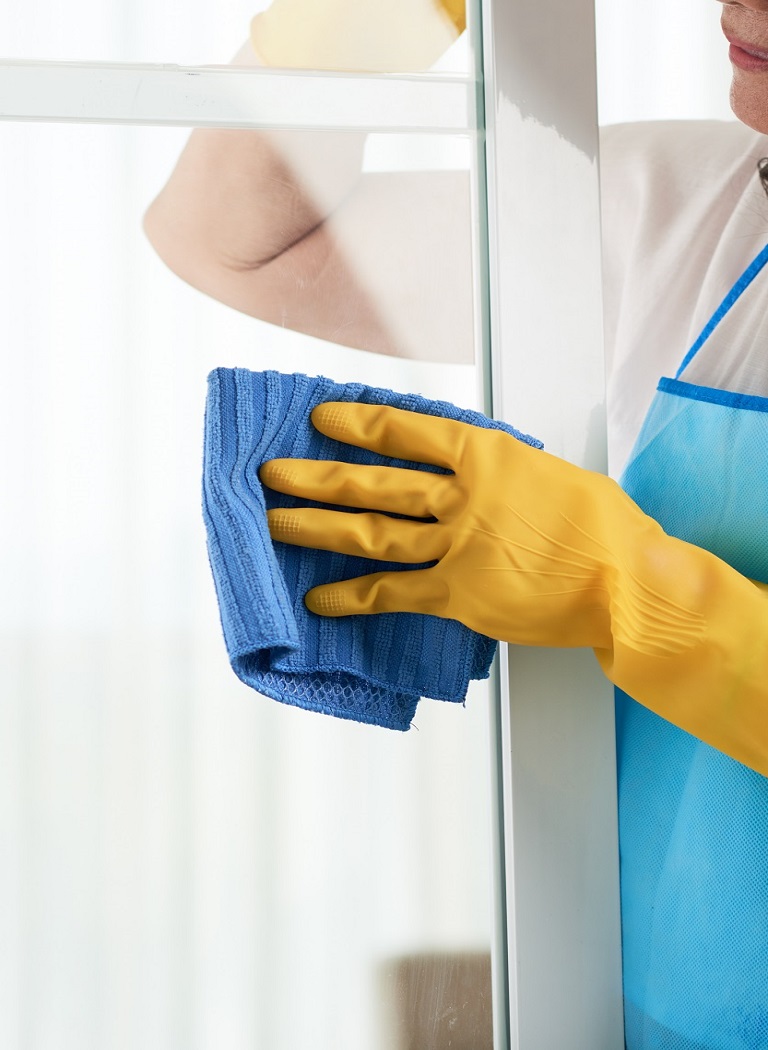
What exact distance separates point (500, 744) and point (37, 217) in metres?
0.47

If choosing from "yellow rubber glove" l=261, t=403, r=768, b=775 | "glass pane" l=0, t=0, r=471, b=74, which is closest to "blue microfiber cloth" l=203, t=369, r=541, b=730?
"yellow rubber glove" l=261, t=403, r=768, b=775

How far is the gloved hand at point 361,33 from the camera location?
2.24 ft

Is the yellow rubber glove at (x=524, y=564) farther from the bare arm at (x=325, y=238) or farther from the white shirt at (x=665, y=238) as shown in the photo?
the white shirt at (x=665, y=238)

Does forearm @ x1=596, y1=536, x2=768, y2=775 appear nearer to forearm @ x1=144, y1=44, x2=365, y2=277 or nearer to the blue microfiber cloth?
the blue microfiber cloth

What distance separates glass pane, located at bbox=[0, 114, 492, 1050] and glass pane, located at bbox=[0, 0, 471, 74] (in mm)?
56

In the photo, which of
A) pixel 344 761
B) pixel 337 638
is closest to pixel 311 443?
pixel 337 638

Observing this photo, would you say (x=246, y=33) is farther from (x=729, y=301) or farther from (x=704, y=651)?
(x=704, y=651)

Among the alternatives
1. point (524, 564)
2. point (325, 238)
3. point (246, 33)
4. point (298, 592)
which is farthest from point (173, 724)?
point (246, 33)

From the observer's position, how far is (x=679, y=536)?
2.21ft

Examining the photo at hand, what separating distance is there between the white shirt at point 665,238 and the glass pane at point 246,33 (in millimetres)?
218

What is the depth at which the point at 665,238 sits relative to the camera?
37.0 inches

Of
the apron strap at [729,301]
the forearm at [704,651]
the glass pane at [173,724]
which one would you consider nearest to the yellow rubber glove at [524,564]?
the forearm at [704,651]

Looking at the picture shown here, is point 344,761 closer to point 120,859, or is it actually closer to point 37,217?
point 120,859

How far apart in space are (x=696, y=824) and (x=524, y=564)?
0.21 m
